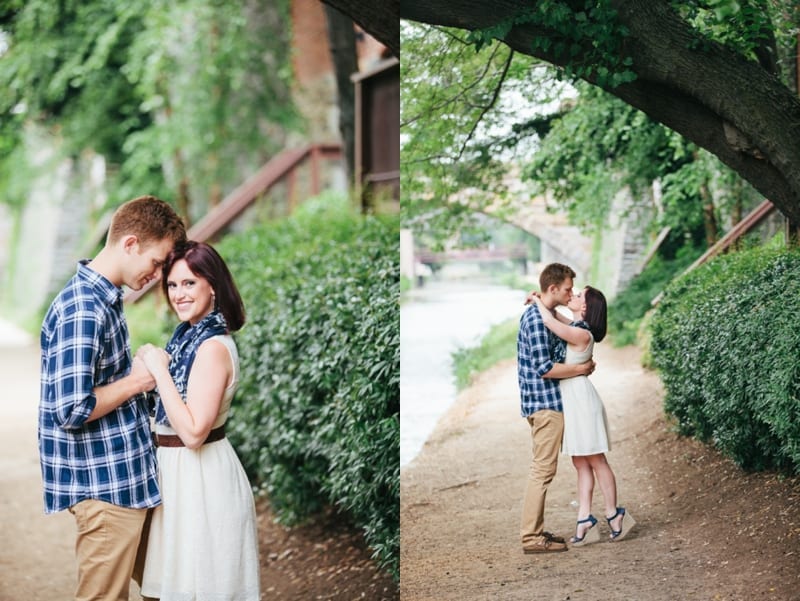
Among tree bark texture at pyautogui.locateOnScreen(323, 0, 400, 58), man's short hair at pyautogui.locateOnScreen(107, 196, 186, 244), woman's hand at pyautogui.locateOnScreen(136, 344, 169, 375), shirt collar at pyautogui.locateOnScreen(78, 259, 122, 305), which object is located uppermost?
tree bark texture at pyautogui.locateOnScreen(323, 0, 400, 58)

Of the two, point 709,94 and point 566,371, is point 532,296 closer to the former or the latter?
point 566,371

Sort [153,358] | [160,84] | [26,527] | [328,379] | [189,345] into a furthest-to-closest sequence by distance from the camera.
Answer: [160,84] < [26,527] < [328,379] < [189,345] < [153,358]

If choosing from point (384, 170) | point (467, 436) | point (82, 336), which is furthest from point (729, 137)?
point (384, 170)

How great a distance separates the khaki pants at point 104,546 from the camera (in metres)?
3.07

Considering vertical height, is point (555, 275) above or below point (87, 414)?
above

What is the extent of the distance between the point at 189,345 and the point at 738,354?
188 centimetres

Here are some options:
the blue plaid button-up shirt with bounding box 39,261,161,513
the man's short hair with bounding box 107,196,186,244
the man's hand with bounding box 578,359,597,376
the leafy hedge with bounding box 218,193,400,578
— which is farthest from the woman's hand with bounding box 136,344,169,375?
the man's hand with bounding box 578,359,597,376

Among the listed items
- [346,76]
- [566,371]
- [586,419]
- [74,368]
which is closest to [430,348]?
[566,371]

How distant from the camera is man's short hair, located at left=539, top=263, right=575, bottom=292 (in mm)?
3789

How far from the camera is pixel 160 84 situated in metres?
11.6

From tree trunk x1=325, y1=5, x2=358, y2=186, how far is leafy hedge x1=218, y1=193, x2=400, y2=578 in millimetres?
1648

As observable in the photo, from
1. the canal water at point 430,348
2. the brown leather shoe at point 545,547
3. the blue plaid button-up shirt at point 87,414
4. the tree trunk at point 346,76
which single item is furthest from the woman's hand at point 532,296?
the tree trunk at point 346,76

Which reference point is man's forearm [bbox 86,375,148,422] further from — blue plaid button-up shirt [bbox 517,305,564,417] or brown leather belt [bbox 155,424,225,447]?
blue plaid button-up shirt [bbox 517,305,564,417]

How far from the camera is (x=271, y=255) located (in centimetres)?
712
